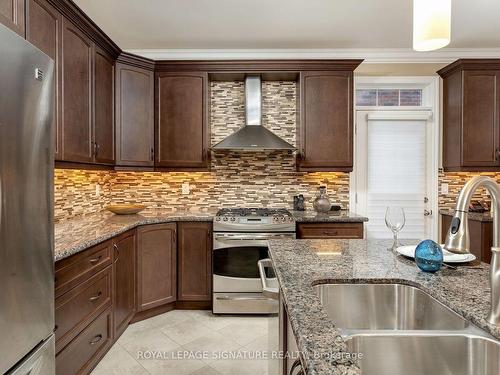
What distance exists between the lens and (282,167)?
3.69m

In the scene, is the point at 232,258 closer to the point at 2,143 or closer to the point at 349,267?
the point at 349,267

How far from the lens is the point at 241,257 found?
9.80ft

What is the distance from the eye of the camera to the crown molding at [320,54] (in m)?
3.54

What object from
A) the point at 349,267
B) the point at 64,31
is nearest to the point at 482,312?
the point at 349,267

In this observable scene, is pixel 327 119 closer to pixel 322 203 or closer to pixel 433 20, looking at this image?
pixel 322 203

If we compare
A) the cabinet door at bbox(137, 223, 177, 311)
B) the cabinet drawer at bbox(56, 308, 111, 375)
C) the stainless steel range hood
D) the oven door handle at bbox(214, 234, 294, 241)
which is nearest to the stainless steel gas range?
the oven door handle at bbox(214, 234, 294, 241)

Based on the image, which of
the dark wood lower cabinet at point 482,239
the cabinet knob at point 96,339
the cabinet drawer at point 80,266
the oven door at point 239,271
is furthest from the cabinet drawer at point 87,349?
the dark wood lower cabinet at point 482,239

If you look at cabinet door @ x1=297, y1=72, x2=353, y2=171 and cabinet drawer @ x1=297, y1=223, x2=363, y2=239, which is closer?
cabinet drawer @ x1=297, y1=223, x2=363, y2=239

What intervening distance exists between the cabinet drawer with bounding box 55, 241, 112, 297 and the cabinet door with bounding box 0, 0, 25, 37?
3.99 feet

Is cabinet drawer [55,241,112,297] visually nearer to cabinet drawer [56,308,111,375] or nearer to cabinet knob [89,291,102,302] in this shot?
cabinet knob [89,291,102,302]

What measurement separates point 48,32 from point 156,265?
198cm

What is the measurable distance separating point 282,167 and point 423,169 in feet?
5.34

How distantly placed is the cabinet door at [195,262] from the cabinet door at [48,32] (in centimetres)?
132

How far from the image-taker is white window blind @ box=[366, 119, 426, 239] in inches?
145
